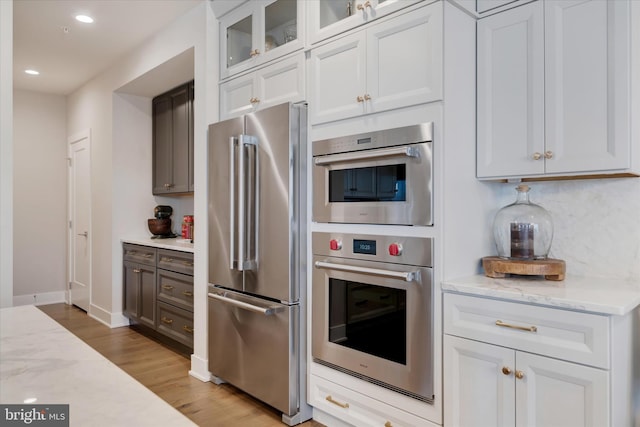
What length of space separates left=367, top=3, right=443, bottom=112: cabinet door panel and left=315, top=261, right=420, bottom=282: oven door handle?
0.77 meters

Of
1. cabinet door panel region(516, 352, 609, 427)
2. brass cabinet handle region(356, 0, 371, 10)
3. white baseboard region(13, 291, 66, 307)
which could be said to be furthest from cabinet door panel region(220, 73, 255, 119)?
white baseboard region(13, 291, 66, 307)

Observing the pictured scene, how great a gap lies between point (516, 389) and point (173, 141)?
3.89 meters

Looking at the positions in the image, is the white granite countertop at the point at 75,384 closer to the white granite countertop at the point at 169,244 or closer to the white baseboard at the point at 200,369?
the white baseboard at the point at 200,369

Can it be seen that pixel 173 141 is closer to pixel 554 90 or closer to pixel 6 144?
pixel 6 144

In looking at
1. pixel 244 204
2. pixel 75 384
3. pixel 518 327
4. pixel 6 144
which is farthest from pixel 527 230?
pixel 6 144

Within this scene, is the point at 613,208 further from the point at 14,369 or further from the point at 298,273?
the point at 14,369

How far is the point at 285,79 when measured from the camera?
2.65 m

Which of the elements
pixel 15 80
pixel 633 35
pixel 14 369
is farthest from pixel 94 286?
pixel 633 35

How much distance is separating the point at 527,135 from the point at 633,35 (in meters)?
0.54

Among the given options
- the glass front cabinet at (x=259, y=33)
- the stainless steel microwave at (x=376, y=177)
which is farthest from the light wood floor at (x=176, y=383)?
the glass front cabinet at (x=259, y=33)

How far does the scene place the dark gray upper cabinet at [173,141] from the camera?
4305 mm

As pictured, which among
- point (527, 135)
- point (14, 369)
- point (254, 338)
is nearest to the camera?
point (14, 369)

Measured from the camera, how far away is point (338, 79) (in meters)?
2.35

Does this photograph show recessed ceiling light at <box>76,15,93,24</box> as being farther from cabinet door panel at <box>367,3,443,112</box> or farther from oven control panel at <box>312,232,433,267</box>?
oven control panel at <box>312,232,433,267</box>
